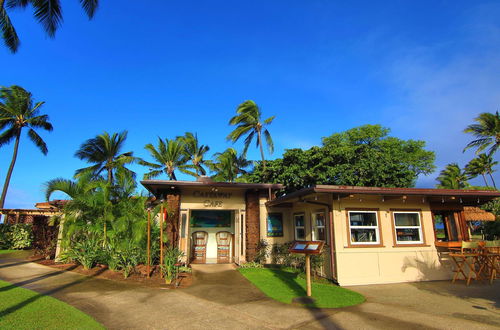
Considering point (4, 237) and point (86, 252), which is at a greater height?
point (4, 237)

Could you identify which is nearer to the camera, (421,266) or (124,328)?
(124,328)

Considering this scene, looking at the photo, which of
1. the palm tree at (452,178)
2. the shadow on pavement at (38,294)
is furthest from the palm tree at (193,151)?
the palm tree at (452,178)

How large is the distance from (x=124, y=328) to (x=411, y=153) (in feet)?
99.2

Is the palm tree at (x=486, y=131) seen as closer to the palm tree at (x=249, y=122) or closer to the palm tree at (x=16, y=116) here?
the palm tree at (x=249, y=122)

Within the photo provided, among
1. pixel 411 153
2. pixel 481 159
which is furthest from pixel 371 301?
pixel 481 159

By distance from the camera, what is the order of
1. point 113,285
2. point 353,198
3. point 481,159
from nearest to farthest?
point 113,285 < point 353,198 < point 481,159

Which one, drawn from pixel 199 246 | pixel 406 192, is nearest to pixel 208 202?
pixel 199 246

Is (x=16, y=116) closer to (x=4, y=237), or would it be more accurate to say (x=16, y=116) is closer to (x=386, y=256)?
(x=4, y=237)

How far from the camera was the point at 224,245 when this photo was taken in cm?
1421

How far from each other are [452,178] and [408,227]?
1532 inches

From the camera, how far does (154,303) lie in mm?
6438

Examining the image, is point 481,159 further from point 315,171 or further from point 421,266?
point 421,266

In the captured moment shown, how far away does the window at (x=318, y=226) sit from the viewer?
1016cm

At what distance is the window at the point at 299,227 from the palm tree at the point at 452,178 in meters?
36.8
